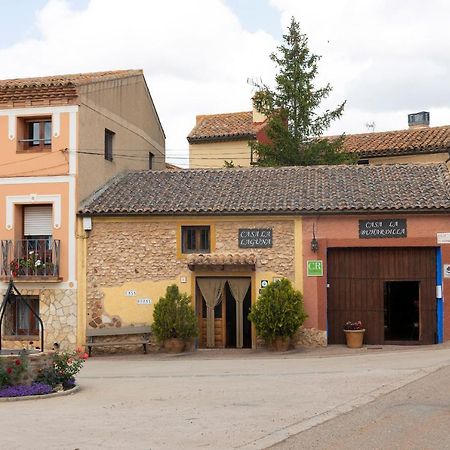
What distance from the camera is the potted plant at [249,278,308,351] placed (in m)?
19.4

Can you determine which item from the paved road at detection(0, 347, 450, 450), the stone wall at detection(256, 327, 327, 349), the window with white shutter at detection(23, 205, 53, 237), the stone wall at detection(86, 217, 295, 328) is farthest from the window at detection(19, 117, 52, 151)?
the stone wall at detection(256, 327, 327, 349)

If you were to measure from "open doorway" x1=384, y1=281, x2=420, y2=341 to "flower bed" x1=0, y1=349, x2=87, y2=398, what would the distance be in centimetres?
992

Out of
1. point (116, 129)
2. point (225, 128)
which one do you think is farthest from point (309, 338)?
point (225, 128)

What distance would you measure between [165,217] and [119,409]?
1015cm

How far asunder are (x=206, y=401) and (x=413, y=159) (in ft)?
72.6

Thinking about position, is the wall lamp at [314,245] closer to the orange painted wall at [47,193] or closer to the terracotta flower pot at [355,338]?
the terracotta flower pot at [355,338]

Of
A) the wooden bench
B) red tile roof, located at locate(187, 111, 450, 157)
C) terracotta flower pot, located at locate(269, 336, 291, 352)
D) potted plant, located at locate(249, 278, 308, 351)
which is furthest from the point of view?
red tile roof, located at locate(187, 111, 450, 157)

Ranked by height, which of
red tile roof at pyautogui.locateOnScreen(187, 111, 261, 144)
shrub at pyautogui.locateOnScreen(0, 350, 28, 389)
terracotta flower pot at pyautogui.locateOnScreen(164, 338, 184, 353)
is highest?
red tile roof at pyautogui.locateOnScreen(187, 111, 261, 144)

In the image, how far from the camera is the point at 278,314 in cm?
1934

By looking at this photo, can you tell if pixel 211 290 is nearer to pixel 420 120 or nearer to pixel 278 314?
pixel 278 314

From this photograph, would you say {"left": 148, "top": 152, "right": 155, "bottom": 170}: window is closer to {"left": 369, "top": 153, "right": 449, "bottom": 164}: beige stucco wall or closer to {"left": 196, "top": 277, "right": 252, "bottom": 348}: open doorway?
{"left": 196, "top": 277, "right": 252, "bottom": 348}: open doorway

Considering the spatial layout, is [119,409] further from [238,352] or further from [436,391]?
[238,352]

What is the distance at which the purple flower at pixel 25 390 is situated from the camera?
41.1ft

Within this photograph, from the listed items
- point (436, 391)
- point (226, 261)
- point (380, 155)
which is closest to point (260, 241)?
point (226, 261)
